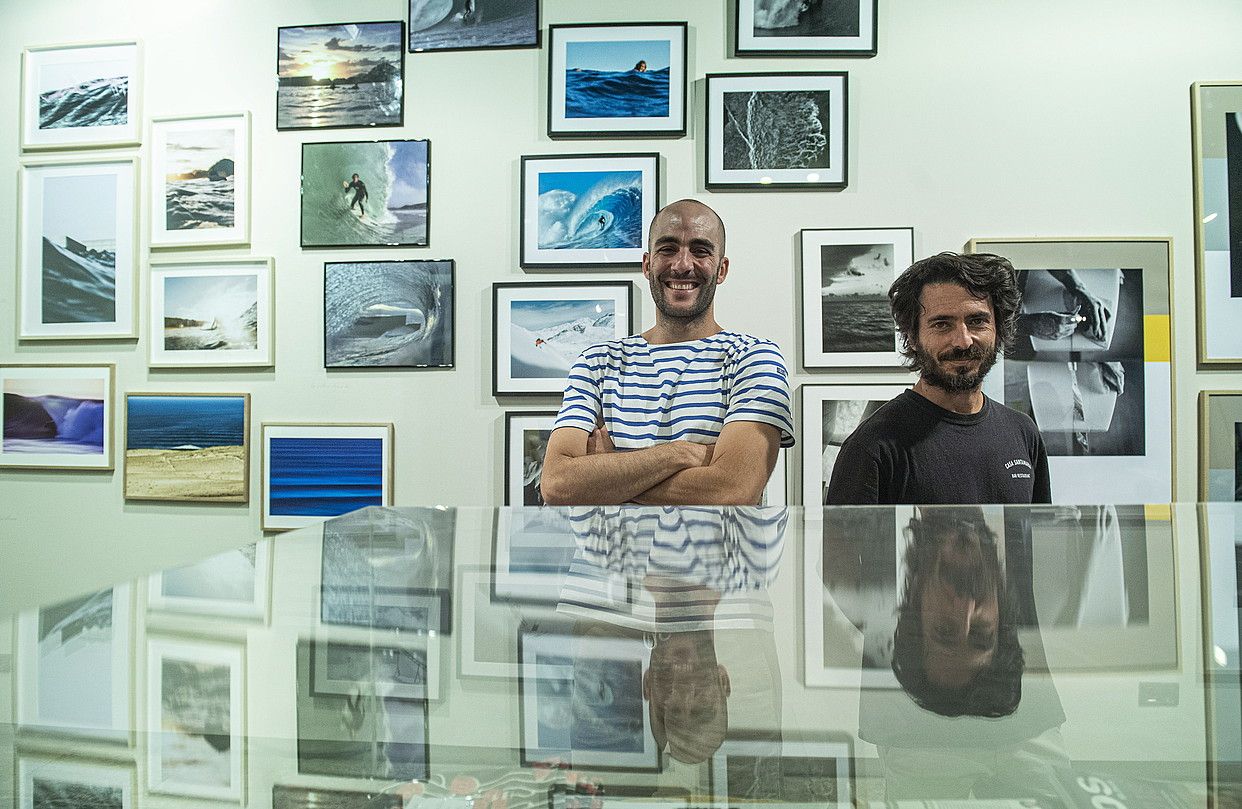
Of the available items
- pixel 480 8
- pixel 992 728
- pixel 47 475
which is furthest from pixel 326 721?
pixel 47 475

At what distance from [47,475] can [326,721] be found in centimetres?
334

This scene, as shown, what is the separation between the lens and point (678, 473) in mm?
1656

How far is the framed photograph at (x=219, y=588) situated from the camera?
0.99 feet

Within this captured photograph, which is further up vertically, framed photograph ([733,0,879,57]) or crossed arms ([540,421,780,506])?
framed photograph ([733,0,879,57])

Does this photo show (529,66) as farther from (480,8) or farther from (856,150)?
(856,150)

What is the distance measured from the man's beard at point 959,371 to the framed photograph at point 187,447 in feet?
7.16

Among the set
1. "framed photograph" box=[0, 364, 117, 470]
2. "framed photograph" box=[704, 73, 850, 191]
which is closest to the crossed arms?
"framed photograph" box=[704, 73, 850, 191]

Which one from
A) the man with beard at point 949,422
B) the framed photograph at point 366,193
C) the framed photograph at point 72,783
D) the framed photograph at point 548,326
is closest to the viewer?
the framed photograph at point 72,783

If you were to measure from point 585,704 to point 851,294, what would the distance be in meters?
2.46

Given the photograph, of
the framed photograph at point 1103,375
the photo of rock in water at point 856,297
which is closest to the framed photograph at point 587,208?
the photo of rock in water at point 856,297

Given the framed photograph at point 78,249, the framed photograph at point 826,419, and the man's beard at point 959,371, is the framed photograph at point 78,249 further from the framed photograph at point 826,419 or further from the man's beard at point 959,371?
the man's beard at point 959,371

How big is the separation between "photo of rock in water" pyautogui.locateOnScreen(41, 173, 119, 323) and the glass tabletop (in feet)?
9.70

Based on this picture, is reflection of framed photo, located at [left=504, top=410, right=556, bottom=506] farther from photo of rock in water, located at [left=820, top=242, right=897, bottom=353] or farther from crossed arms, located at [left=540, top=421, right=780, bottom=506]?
photo of rock in water, located at [left=820, top=242, right=897, bottom=353]

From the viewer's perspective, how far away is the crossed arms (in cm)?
163
